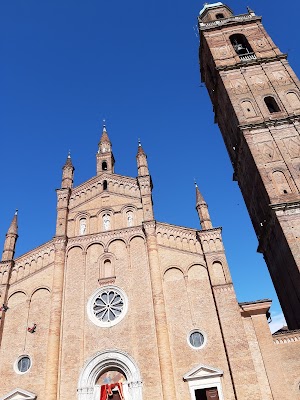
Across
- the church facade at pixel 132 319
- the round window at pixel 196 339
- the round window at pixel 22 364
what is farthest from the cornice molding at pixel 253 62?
the round window at pixel 22 364

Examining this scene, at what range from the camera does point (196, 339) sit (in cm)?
1856

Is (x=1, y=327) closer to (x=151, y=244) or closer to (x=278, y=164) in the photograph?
(x=151, y=244)

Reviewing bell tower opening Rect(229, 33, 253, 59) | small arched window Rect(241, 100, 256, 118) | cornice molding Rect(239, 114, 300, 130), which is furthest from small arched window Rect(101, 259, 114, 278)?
bell tower opening Rect(229, 33, 253, 59)

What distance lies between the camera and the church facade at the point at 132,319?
682 inches

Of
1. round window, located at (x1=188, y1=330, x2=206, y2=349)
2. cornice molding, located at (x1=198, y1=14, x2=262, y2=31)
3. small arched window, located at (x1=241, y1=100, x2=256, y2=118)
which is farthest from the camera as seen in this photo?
cornice molding, located at (x1=198, y1=14, x2=262, y2=31)

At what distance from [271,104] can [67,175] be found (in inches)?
636

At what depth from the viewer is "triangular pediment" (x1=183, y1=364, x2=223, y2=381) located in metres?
17.2

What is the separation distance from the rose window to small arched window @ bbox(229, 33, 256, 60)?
22.5m

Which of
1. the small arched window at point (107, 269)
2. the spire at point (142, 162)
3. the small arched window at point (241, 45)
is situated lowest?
the small arched window at point (107, 269)

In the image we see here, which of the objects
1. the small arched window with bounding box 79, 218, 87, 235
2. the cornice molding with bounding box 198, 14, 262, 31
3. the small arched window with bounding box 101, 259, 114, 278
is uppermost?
the cornice molding with bounding box 198, 14, 262, 31

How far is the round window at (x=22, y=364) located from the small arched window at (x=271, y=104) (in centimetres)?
2281

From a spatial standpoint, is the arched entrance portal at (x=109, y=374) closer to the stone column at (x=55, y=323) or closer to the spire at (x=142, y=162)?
the stone column at (x=55, y=323)

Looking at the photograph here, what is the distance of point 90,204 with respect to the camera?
25031mm

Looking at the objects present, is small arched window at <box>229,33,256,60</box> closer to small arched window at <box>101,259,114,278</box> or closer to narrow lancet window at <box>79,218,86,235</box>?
narrow lancet window at <box>79,218,86,235</box>
